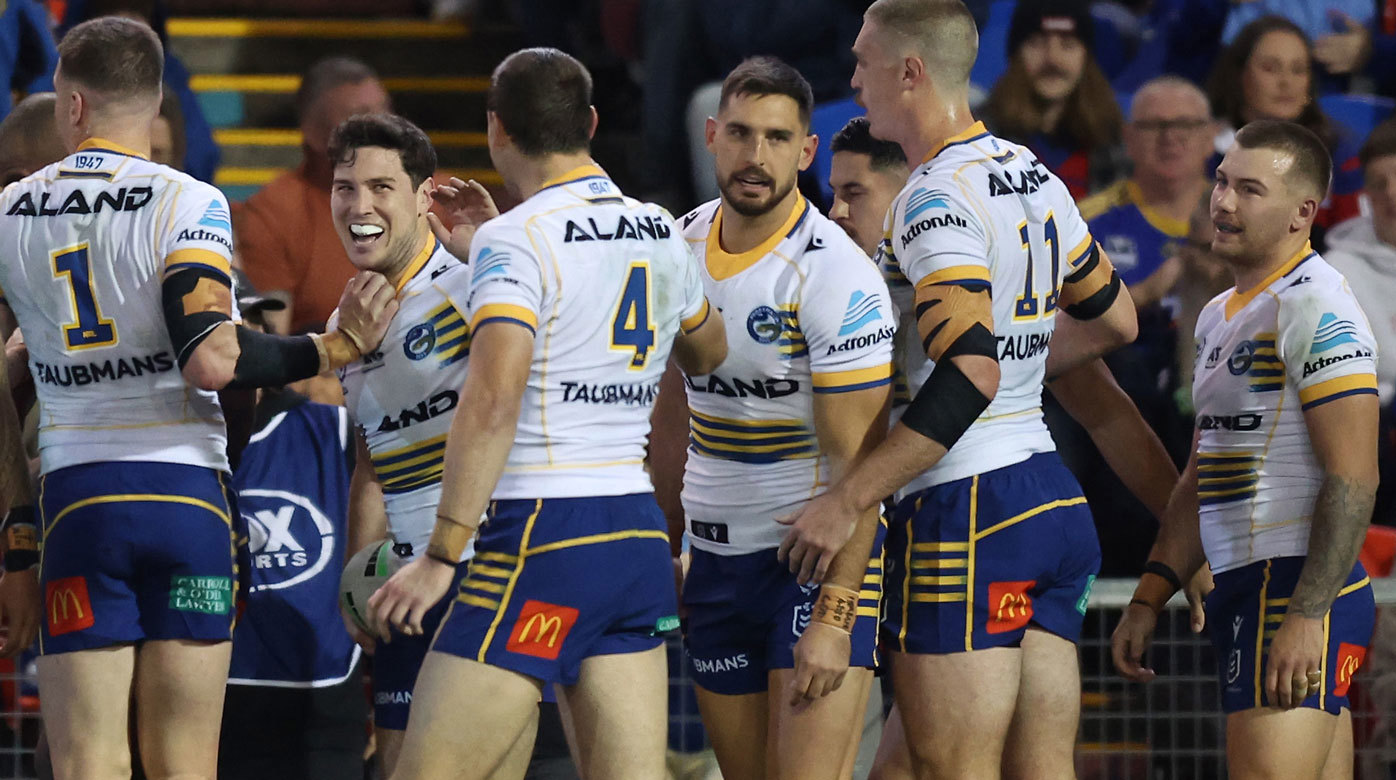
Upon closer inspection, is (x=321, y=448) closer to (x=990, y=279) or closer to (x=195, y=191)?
(x=195, y=191)

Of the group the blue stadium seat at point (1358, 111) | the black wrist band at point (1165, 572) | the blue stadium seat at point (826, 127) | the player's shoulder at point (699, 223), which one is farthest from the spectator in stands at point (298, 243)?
the blue stadium seat at point (1358, 111)

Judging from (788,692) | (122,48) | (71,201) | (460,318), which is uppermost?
(122,48)

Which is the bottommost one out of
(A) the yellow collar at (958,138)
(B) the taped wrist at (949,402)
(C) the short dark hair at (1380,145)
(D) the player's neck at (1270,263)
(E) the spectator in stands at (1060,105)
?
(B) the taped wrist at (949,402)

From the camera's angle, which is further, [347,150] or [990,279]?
Answer: [347,150]

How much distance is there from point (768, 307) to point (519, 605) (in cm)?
107

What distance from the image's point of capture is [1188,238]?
7676 millimetres

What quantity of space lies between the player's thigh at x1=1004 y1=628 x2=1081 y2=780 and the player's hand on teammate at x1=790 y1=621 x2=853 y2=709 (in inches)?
27.3

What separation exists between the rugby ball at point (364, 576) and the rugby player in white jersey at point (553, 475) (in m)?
0.71

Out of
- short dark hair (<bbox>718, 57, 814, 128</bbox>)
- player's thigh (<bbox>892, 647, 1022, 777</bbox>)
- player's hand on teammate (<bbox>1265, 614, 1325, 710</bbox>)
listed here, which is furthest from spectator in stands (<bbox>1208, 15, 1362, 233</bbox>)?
player's thigh (<bbox>892, 647, 1022, 777</bbox>)

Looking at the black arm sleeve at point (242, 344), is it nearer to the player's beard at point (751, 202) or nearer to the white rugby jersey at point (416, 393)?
the white rugby jersey at point (416, 393)

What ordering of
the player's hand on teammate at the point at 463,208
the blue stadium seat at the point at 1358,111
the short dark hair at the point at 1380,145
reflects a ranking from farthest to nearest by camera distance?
the blue stadium seat at the point at 1358,111 < the short dark hair at the point at 1380,145 < the player's hand on teammate at the point at 463,208

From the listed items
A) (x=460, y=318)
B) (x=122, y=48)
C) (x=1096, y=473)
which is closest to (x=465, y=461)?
(x=460, y=318)

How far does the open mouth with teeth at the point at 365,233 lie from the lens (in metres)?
5.16

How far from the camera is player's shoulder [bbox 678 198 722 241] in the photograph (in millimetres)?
5160
